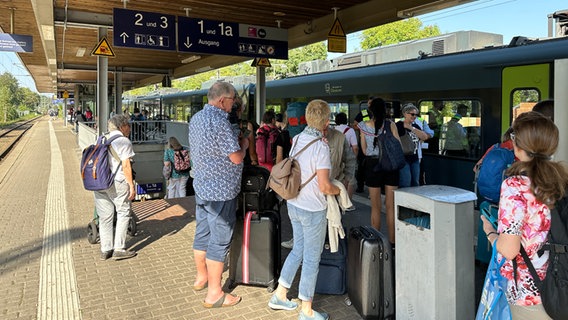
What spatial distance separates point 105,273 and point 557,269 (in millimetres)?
4254

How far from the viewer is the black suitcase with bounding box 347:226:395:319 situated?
3.56 meters

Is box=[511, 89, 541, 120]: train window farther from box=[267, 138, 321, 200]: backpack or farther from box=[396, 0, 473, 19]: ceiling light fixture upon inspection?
box=[267, 138, 321, 200]: backpack

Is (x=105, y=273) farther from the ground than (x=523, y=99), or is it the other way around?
Answer: (x=523, y=99)

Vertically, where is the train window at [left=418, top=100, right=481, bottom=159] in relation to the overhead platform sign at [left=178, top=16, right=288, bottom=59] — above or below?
below

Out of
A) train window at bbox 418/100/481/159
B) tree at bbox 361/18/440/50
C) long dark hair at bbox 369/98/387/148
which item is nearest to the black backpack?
long dark hair at bbox 369/98/387/148

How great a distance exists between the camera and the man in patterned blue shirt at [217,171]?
3.69 m

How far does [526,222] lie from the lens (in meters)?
2.29

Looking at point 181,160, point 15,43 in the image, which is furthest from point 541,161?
point 15,43

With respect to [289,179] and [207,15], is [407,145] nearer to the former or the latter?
[289,179]

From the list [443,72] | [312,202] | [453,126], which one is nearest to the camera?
[312,202]

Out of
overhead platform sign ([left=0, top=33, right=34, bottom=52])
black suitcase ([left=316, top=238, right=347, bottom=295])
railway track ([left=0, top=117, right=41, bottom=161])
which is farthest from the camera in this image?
railway track ([left=0, top=117, right=41, bottom=161])

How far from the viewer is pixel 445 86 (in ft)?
26.6

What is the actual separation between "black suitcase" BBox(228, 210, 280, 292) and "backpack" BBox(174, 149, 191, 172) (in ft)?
15.8

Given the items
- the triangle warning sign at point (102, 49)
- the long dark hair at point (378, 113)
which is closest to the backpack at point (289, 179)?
the long dark hair at point (378, 113)
